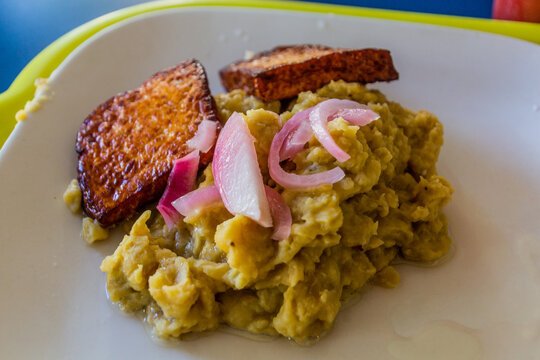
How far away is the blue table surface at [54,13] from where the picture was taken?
4.68m

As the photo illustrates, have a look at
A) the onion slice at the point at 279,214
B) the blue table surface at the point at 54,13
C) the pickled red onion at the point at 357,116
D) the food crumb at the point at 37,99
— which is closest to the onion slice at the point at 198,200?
the onion slice at the point at 279,214

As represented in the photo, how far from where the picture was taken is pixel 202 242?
2.26m

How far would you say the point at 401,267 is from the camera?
2.50 metres

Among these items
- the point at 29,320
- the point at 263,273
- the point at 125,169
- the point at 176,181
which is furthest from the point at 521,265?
the point at 29,320

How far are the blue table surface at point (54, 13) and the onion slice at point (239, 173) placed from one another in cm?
296

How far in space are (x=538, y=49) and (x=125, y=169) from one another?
248 cm

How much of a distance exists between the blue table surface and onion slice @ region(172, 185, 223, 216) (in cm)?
297

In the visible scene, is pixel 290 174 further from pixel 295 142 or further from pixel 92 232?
pixel 92 232

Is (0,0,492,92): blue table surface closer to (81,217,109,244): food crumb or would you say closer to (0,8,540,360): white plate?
(0,8,540,360): white plate

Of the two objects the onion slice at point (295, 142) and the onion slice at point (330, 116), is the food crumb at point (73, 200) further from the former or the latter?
the onion slice at point (330, 116)

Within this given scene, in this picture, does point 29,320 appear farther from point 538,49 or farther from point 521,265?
point 538,49

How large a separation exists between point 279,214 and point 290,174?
177 millimetres

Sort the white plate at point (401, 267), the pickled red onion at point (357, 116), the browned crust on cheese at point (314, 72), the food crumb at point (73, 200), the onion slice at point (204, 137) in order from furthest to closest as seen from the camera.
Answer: the browned crust on cheese at point (314, 72), the food crumb at point (73, 200), the onion slice at point (204, 137), the pickled red onion at point (357, 116), the white plate at point (401, 267)

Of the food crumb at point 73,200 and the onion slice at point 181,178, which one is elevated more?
the onion slice at point 181,178
